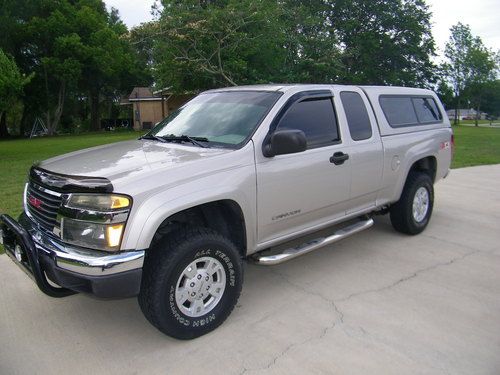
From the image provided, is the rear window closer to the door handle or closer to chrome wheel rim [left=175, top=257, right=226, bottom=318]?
the door handle

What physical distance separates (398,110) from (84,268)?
164 inches

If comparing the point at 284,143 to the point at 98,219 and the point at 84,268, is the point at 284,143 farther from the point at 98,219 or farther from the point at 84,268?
the point at 84,268

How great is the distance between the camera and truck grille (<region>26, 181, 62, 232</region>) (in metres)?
3.20

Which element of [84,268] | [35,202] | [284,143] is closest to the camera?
[84,268]

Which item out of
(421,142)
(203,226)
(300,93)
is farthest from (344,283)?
(421,142)

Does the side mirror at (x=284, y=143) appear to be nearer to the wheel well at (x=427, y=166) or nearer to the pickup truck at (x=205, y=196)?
the pickup truck at (x=205, y=196)

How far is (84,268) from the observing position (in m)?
2.92

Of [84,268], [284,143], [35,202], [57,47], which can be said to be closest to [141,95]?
[57,47]

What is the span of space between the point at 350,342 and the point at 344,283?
1080 millimetres

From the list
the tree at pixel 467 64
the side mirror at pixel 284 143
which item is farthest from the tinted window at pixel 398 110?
the tree at pixel 467 64

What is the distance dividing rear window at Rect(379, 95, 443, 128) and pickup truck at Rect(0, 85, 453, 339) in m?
0.05

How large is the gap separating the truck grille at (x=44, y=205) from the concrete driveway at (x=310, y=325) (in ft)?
2.95

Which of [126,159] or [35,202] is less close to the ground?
[126,159]

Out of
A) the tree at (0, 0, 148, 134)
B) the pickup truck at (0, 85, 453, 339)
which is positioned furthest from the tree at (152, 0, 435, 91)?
the pickup truck at (0, 85, 453, 339)
